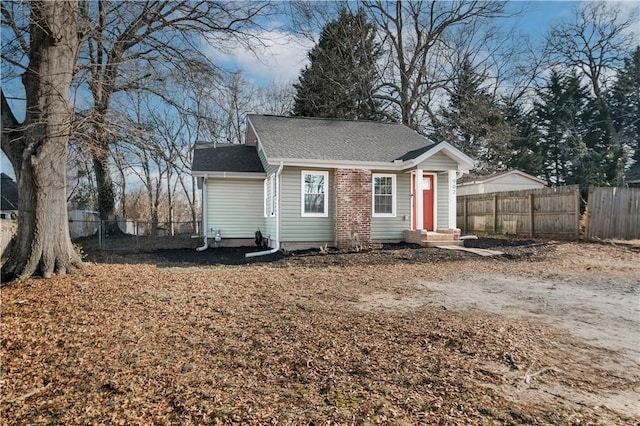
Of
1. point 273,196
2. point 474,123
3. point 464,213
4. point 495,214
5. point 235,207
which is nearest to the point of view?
point 273,196

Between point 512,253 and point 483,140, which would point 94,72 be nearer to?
point 512,253

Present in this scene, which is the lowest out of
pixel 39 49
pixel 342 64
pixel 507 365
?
pixel 507 365

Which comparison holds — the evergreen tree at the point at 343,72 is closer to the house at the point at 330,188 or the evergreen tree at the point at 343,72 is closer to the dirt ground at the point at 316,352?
the house at the point at 330,188

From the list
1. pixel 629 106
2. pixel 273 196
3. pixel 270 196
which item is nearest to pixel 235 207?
pixel 270 196

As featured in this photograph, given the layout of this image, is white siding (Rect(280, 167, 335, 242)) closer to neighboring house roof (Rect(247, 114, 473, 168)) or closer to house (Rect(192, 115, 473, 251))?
house (Rect(192, 115, 473, 251))

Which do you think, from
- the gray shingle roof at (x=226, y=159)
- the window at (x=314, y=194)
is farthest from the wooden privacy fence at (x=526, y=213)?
the gray shingle roof at (x=226, y=159)

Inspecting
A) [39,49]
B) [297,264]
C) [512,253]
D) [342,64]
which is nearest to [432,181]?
[512,253]

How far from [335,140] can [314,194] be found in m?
2.45

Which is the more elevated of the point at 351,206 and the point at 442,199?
the point at 442,199

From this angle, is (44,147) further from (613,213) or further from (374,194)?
(613,213)

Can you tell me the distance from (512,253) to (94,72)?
11.7 m

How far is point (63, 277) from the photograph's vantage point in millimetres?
6617

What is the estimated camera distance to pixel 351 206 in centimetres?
1238

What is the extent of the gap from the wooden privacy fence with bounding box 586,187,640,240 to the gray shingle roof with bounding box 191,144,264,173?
11699mm
